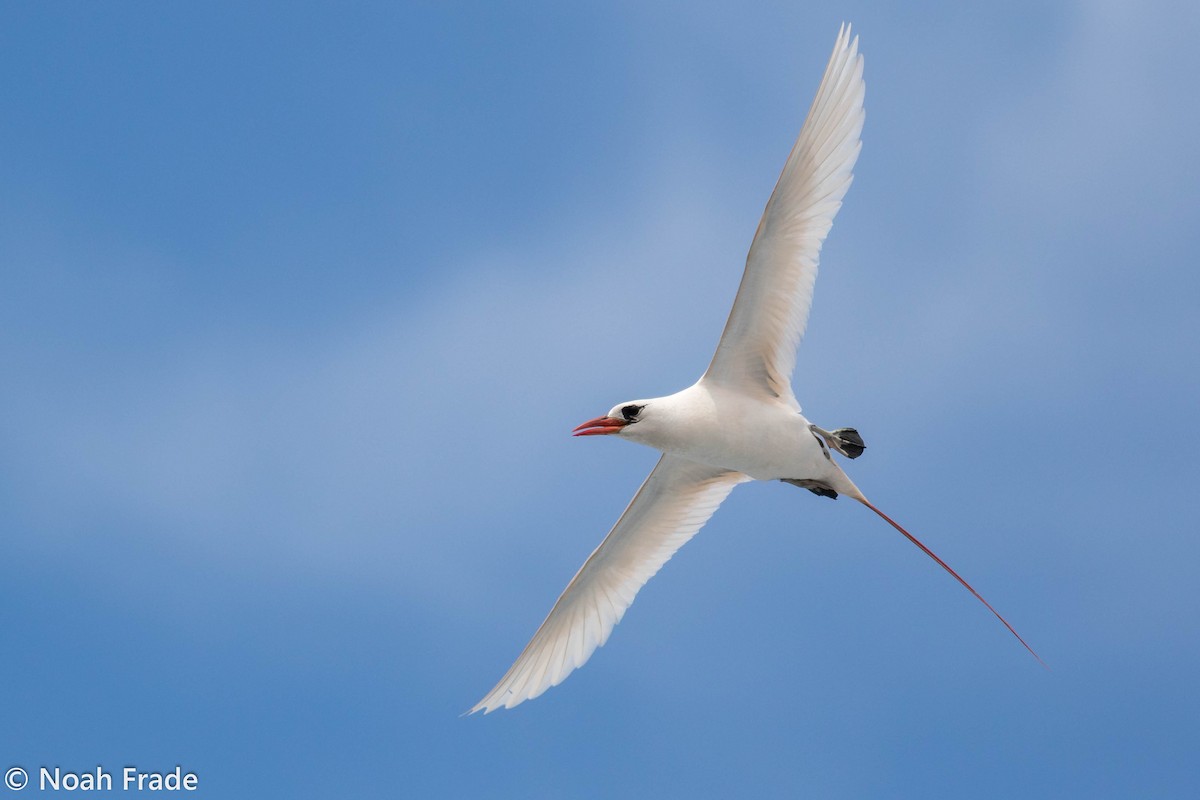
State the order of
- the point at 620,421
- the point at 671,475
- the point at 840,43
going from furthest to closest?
the point at 671,475 < the point at 620,421 < the point at 840,43

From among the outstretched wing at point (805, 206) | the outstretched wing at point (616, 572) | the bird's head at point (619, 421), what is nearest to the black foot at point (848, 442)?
the outstretched wing at point (805, 206)

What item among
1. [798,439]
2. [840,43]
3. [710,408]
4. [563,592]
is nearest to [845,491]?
[798,439]

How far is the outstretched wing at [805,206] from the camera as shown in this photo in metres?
11.2

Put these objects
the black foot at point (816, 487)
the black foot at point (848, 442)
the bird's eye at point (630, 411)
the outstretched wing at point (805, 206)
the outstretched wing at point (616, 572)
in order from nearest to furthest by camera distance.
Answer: the outstretched wing at point (805, 206)
the bird's eye at point (630, 411)
the black foot at point (848, 442)
the black foot at point (816, 487)
the outstretched wing at point (616, 572)

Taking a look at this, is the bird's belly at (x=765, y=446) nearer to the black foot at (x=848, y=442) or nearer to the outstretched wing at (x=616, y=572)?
the black foot at (x=848, y=442)

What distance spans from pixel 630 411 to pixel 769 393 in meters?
1.43

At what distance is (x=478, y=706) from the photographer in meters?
13.6

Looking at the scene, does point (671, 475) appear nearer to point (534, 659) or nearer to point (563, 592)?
point (563, 592)

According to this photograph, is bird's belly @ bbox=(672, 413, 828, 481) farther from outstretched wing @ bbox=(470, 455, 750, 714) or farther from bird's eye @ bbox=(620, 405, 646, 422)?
outstretched wing @ bbox=(470, 455, 750, 714)

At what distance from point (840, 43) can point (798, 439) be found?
3825 mm

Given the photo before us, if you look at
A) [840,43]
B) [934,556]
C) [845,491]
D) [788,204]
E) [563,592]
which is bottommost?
[934,556]

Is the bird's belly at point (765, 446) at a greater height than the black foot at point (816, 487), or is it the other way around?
the bird's belly at point (765, 446)

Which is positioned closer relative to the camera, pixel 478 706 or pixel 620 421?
pixel 620 421

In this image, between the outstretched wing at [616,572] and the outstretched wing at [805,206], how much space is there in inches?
89.7
